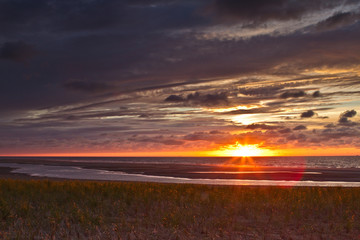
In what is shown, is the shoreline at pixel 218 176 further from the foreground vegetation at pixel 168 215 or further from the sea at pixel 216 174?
the foreground vegetation at pixel 168 215

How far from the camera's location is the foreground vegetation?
9.84 meters

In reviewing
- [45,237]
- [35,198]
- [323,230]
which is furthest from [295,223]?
[35,198]

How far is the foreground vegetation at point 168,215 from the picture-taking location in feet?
32.3

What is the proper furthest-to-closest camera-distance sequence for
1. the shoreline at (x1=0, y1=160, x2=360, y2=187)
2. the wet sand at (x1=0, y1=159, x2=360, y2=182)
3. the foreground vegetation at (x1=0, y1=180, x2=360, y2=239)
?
the wet sand at (x1=0, y1=159, x2=360, y2=182) < the shoreline at (x1=0, y1=160, x2=360, y2=187) < the foreground vegetation at (x1=0, y1=180, x2=360, y2=239)

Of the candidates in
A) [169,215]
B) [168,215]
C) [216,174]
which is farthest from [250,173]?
[168,215]

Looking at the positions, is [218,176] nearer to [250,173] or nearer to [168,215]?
[250,173]

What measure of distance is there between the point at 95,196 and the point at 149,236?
265 inches

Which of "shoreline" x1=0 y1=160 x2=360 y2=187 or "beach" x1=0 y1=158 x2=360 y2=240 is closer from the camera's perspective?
"beach" x1=0 y1=158 x2=360 y2=240

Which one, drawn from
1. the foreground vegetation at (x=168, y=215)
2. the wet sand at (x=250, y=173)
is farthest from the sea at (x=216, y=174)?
the foreground vegetation at (x=168, y=215)

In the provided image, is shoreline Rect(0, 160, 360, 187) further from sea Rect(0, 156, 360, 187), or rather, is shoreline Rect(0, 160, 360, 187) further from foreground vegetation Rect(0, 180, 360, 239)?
foreground vegetation Rect(0, 180, 360, 239)

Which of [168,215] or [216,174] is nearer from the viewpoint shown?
[168,215]

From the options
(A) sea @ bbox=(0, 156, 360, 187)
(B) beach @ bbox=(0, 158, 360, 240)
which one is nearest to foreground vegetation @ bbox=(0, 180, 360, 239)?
(B) beach @ bbox=(0, 158, 360, 240)

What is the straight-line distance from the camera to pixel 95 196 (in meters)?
15.3

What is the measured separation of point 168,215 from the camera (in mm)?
11578
